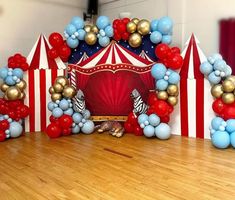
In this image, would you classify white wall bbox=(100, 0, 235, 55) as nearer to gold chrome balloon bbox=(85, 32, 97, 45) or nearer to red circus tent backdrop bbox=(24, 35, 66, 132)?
gold chrome balloon bbox=(85, 32, 97, 45)

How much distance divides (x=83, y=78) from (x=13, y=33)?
1299 mm

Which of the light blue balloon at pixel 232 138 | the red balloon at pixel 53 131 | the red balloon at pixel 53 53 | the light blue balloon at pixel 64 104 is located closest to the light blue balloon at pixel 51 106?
the light blue balloon at pixel 64 104

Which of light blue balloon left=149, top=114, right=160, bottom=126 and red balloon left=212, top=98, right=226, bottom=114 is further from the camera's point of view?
light blue balloon left=149, top=114, right=160, bottom=126

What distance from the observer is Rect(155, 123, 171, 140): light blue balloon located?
3.02 m

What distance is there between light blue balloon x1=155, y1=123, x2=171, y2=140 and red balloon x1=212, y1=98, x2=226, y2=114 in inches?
22.5

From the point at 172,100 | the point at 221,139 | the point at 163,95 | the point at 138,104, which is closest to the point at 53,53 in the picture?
the point at 138,104

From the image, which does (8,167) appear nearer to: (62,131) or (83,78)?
(62,131)

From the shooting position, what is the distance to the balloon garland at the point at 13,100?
3.15m

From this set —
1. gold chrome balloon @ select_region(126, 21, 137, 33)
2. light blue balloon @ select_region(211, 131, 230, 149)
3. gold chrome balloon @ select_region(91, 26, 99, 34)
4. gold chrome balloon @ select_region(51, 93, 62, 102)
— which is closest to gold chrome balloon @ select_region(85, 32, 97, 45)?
gold chrome balloon @ select_region(91, 26, 99, 34)

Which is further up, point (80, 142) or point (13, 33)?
point (13, 33)

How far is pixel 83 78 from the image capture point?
11.7 feet

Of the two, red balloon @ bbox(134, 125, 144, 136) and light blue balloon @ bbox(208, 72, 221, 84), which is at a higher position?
light blue balloon @ bbox(208, 72, 221, 84)

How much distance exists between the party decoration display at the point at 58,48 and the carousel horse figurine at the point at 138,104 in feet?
3.47

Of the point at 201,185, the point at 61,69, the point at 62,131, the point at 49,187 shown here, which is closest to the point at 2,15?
the point at 61,69
